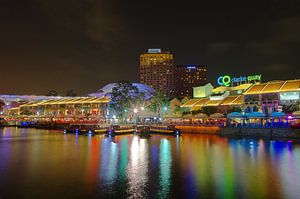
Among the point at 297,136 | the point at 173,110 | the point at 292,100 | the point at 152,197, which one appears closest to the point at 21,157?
the point at 152,197

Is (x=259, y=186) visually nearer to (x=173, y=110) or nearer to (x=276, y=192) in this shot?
(x=276, y=192)

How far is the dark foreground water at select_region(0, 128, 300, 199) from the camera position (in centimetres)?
1906

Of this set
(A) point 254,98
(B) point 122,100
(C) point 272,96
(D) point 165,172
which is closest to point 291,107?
(C) point 272,96

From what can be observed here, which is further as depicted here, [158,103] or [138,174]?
[158,103]

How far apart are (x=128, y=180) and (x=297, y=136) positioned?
32.7 m

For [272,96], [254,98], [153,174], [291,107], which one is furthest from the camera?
[254,98]

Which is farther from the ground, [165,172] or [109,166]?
[109,166]

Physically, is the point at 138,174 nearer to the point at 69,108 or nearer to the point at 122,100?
the point at 122,100

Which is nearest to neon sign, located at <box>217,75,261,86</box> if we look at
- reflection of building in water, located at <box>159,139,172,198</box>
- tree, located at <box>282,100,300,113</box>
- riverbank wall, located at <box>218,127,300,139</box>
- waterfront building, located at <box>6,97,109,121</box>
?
tree, located at <box>282,100,300,113</box>

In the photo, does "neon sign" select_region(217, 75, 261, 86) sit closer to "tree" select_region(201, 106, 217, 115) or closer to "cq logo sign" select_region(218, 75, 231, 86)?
"cq logo sign" select_region(218, 75, 231, 86)

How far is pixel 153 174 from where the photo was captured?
24.1 m

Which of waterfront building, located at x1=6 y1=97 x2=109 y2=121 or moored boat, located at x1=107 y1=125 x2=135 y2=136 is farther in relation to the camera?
waterfront building, located at x1=6 y1=97 x2=109 y2=121

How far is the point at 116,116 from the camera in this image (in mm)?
94875

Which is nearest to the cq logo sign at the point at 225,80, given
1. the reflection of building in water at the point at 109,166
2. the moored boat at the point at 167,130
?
the moored boat at the point at 167,130
